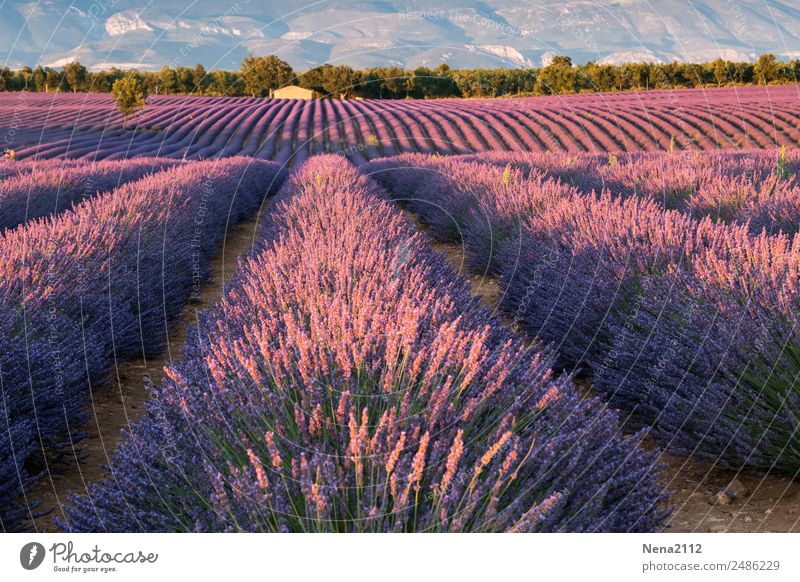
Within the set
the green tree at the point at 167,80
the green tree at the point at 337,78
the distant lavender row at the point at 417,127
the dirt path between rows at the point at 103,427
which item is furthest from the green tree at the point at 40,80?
the dirt path between rows at the point at 103,427

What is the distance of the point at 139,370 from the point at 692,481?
3427mm

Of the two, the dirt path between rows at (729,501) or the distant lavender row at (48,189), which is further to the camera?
the distant lavender row at (48,189)

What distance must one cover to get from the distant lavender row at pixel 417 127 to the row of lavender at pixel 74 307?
12719 mm

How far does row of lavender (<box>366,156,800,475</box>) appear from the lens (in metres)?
2.81

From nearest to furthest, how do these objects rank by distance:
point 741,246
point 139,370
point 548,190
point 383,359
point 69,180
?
point 383,359 → point 741,246 → point 139,370 → point 548,190 → point 69,180

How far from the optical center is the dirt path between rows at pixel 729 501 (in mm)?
2557

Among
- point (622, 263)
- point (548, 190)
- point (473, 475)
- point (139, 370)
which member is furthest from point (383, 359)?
point (548, 190)

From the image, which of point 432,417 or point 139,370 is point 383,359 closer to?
point 432,417

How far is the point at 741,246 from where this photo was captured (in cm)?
387

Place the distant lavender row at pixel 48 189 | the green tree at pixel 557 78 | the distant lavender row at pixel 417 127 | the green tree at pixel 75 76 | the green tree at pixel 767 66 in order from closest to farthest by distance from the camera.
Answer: the distant lavender row at pixel 48 189 → the green tree at pixel 557 78 → the distant lavender row at pixel 417 127 → the green tree at pixel 767 66 → the green tree at pixel 75 76

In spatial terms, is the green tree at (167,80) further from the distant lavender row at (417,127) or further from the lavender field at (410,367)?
the lavender field at (410,367)

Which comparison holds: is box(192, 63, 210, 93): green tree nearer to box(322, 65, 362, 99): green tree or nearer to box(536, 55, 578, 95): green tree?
box(322, 65, 362, 99): green tree

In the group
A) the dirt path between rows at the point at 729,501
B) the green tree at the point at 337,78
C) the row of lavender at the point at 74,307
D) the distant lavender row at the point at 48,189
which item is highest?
the green tree at the point at 337,78

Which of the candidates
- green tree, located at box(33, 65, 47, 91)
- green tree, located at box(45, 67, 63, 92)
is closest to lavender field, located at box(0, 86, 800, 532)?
green tree, located at box(45, 67, 63, 92)
